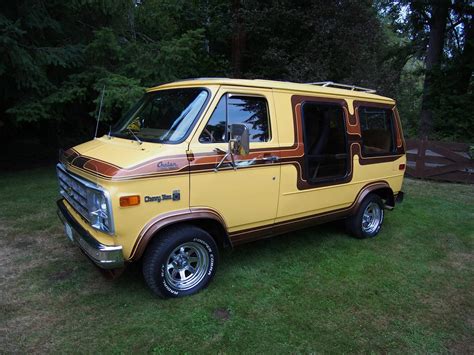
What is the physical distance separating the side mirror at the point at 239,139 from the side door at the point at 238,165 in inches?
7.7

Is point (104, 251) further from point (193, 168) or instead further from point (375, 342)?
point (375, 342)

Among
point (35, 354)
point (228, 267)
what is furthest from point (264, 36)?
point (35, 354)

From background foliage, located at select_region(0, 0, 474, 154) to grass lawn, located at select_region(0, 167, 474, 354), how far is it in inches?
152

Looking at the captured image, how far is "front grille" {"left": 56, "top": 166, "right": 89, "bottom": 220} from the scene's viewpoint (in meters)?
3.67

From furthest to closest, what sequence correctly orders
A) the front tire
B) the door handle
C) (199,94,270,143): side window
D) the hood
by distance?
the door handle < (199,94,270,143): side window < the front tire < the hood

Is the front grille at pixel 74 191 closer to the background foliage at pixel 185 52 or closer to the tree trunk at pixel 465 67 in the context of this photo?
the background foliage at pixel 185 52

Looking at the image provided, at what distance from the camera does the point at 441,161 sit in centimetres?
998

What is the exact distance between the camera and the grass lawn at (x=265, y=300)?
10.5ft

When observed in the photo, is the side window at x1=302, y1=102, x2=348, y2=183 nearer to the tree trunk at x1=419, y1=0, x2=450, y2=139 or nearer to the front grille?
the front grille

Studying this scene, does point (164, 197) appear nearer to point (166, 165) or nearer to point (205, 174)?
point (166, 165)

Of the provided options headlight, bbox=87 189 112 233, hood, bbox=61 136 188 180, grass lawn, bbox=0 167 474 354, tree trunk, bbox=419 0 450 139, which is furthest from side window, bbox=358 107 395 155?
tree trunk, bbox=419 0 450 139

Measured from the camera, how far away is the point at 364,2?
11.9 m

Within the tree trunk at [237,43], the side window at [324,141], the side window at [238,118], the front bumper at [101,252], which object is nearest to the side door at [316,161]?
the side window at [324,141]

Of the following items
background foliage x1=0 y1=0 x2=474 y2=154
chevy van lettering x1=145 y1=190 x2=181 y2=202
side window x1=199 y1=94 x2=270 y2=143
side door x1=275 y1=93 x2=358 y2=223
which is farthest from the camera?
background foliage x1=0 y1=0 x2=474 y2=154
